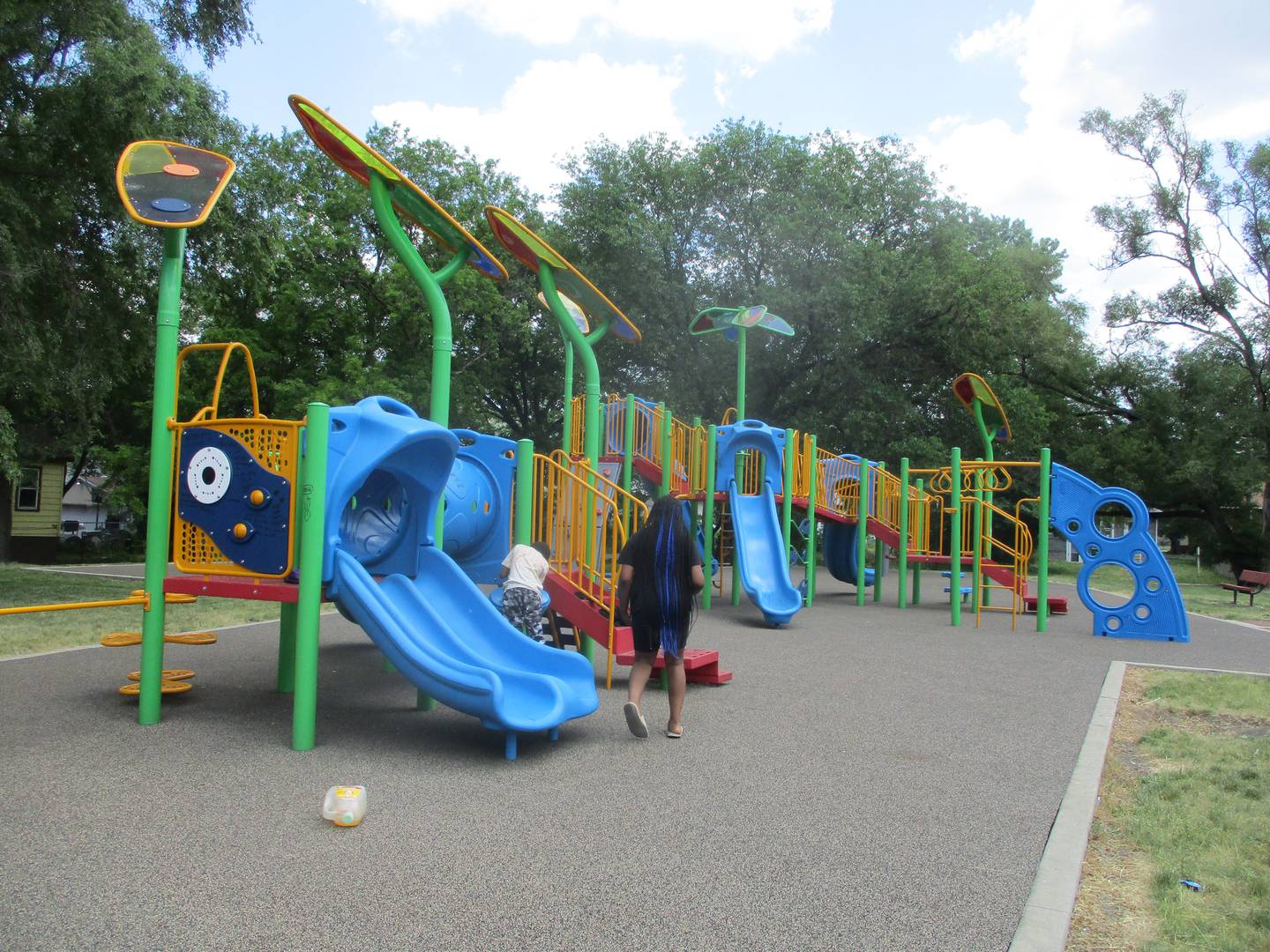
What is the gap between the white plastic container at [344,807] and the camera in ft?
13.9

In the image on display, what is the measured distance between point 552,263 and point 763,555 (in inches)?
254

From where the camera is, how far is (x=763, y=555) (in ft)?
48.7

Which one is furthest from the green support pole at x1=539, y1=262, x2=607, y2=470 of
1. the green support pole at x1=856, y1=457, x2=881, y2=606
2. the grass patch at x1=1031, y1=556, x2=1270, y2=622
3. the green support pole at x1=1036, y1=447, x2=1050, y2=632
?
the grass patch at x1=1031, y1=556, x2=1270, y2=622

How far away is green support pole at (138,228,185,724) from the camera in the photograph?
610 centimetres

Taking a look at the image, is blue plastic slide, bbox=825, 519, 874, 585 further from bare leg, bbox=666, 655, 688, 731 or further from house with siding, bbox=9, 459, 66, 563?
house with siding, bbox=9, 459, 66, 563

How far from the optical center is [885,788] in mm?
5156

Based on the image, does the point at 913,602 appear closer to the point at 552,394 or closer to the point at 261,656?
the point at 261,656

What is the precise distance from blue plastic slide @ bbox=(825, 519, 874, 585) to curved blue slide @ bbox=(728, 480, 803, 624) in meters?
4.68

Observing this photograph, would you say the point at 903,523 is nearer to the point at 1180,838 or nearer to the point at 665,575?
the point at 665,575

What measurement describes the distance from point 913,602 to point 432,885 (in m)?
16.1

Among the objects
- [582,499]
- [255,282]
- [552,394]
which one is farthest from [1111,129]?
[582,499]

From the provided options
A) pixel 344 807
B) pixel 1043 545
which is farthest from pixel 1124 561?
pixel 344 807

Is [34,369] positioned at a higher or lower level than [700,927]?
higher

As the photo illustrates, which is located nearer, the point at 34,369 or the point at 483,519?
the point at 483,519
